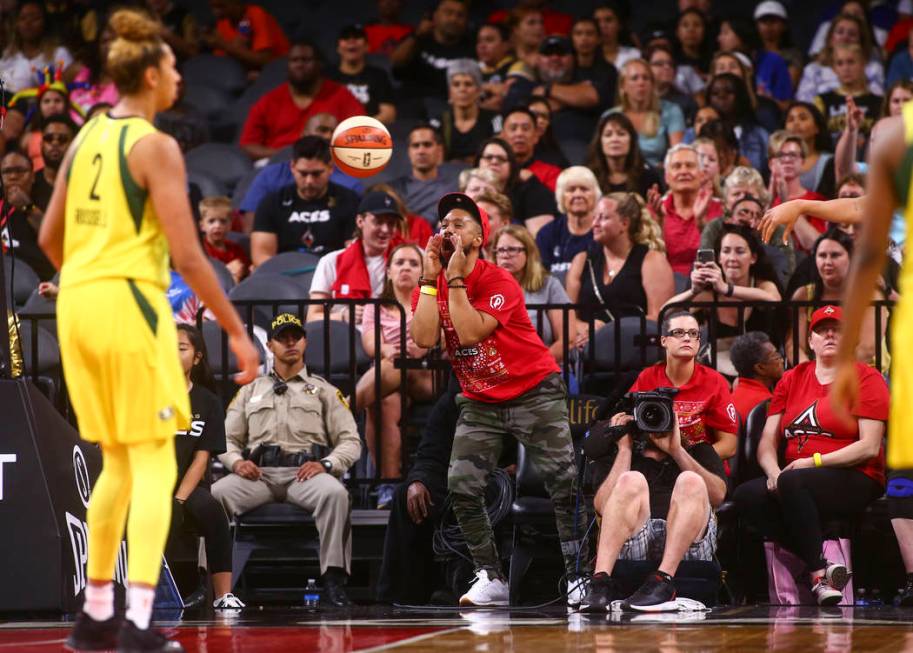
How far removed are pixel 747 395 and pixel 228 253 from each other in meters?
4.60

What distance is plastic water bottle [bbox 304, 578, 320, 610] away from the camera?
8.12 m

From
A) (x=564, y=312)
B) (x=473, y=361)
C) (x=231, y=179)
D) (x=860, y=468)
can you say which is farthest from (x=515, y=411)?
(x=231, y=179)

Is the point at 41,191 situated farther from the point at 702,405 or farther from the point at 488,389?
the point at 702,405

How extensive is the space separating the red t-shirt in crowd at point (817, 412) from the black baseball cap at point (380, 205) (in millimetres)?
3069

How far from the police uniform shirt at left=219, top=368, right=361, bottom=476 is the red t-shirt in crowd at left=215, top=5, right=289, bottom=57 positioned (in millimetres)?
7856

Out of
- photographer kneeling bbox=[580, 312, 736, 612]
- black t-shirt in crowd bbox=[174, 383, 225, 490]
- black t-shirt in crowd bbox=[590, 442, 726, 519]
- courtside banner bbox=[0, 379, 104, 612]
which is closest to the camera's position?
courtside banner bbox=[0, 379, 104, 612]

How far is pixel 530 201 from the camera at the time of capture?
11.3 m

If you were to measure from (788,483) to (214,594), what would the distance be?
3.21 meters

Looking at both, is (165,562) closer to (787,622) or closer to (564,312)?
(564,312)

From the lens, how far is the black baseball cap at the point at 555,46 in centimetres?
1341

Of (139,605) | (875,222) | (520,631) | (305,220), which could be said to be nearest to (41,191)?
(305,220)

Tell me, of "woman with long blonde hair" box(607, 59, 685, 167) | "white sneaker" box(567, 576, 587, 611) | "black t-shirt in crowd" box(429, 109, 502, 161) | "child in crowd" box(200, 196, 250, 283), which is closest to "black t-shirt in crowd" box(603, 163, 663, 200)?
"woman with long blonde hair" box(607, 59, 685, 167)

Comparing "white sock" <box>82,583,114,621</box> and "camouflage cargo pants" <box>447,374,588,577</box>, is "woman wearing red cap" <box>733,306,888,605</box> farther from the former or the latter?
"white sock" <box>82,583,114,621</box>

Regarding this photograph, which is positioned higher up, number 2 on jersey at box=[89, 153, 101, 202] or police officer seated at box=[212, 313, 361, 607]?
number 2 on jersey at box=[89, 153, 101, 202]
